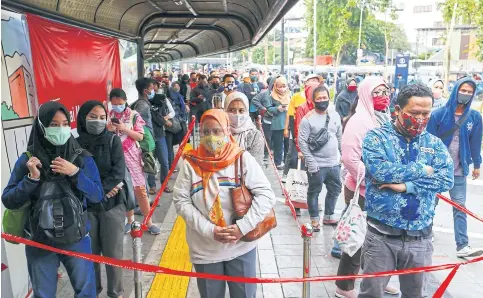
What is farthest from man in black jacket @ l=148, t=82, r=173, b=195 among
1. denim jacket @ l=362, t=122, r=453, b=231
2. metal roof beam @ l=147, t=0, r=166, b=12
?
denim jacket @ l=362, t=122, r=453, b=231

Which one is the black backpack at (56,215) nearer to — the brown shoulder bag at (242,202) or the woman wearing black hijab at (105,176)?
the woman wearing black hijab at (105,176)

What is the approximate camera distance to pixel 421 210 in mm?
3119

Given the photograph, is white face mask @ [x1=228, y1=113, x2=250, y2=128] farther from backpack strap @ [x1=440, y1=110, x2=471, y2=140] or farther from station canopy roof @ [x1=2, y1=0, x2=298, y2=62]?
backpack strap @ [x1=440, y1=110, x2=471, y2=140]

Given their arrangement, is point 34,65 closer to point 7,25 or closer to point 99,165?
point 7,25

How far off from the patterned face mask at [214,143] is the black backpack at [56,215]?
92 centimetres

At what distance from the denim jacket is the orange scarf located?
0.92 meters

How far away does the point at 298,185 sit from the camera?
6570mm

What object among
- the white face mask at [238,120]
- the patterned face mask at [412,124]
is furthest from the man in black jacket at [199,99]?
the patterned face mask at [412,124]

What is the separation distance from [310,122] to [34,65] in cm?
310

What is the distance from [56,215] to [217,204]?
1045 millimetres

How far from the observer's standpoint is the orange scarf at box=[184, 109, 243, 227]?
3109 millimetres

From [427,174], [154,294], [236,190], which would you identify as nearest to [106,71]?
[154,294]

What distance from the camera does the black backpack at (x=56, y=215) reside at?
3.08 metres

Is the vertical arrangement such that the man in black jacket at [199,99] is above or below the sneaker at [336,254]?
above
